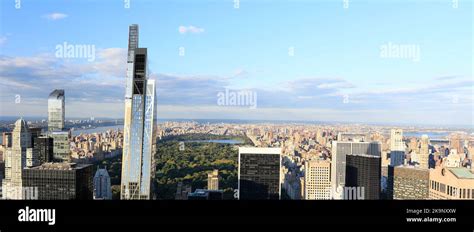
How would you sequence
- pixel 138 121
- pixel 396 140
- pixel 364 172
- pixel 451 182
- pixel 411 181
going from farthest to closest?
1. pixel 138 121
2. pixel 364 172
3. pixel 396 140
4. pixel 411 181
5. pixel 451 182

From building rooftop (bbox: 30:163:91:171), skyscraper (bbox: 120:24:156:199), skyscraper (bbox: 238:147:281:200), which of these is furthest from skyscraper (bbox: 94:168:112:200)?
skyscraper (bbox: 238:147:281:200)

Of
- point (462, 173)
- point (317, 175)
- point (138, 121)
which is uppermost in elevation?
point (138, 121)

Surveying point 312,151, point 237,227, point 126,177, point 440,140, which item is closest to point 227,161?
point 312,151

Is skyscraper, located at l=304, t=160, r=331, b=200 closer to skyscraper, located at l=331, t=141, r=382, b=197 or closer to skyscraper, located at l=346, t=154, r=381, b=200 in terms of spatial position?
skyscraper, located at l=331, t=141, r=382, b=197

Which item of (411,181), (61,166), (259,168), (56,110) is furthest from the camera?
(259,168)

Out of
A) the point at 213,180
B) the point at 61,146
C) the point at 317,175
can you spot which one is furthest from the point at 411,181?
the point at 61,146

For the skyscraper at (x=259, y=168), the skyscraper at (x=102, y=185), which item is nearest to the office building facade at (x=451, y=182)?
the skyscraper at (x=259, y=168)

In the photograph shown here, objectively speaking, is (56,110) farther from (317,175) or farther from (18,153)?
(317,175)
